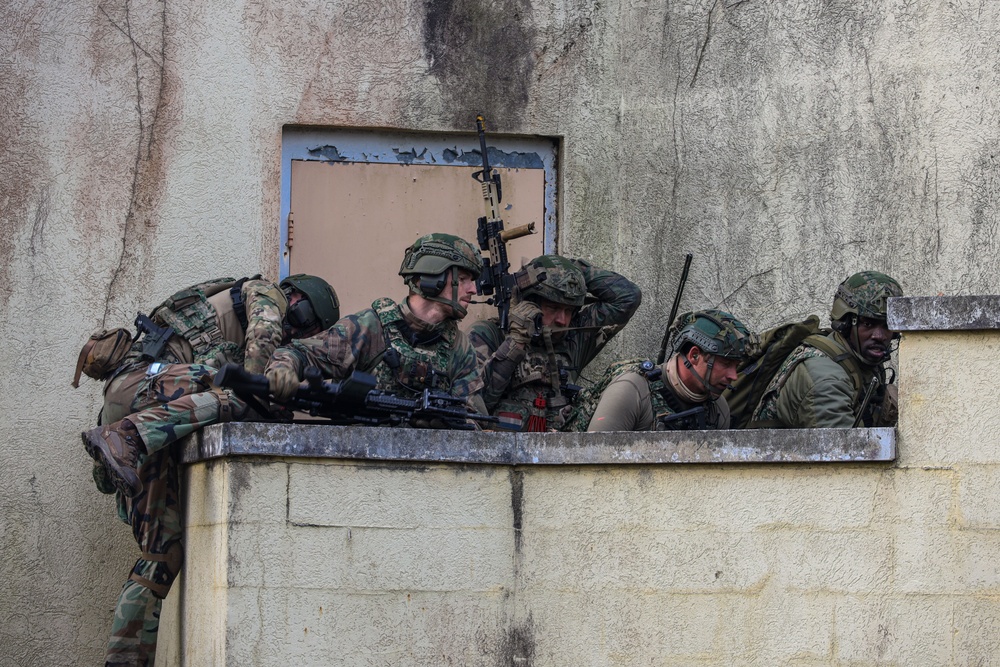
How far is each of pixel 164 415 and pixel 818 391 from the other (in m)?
2.91

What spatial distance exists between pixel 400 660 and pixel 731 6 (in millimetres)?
4316

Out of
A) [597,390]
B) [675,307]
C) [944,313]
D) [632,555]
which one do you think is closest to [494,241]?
[675,307]

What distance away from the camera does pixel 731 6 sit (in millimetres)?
8242

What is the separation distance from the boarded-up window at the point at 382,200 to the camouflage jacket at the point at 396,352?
1.13 metres

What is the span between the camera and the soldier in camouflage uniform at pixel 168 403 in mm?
6203

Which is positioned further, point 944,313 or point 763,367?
point 763,367

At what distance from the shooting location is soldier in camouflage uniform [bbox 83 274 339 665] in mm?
6203

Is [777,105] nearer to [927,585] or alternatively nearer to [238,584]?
[927,585]

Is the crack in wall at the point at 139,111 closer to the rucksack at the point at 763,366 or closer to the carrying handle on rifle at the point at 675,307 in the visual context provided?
the carrying handle on rifle at the point at 675,307

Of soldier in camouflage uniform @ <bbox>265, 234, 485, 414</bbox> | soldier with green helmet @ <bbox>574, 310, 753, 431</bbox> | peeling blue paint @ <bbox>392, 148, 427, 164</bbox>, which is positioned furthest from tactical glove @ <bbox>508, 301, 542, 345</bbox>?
peeling blue paint @ <bbox>392, 148, 427, 164</bbox>


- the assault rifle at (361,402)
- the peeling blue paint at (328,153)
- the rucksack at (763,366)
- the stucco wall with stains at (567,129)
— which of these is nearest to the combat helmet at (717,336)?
the rucksack at (763,366)

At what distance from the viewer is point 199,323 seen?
6926 mm

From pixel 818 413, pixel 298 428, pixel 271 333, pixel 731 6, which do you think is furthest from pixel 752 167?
pixel 298 428

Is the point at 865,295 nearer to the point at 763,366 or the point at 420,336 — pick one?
the point at 763,366
